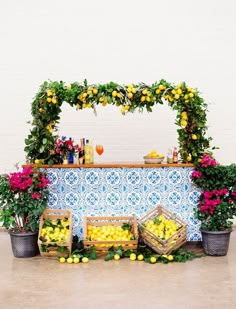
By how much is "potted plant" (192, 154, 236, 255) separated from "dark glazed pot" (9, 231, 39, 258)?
1.96m

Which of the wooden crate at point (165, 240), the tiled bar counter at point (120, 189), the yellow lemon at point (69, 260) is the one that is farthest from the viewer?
the tiled bar counter at point (120, 189)

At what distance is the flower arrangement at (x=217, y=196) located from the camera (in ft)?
17.9

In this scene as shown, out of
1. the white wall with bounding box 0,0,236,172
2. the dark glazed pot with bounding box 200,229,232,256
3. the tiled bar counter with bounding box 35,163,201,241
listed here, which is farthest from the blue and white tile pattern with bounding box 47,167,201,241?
the white wall with bounding box 0,0,236,172

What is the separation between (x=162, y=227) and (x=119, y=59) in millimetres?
3101

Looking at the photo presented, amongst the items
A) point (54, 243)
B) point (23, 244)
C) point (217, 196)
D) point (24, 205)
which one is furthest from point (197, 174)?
point (23, 244)

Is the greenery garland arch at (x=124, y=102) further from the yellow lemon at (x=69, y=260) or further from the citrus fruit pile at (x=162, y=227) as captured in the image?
the yellow lemon at (x=69, y=260)

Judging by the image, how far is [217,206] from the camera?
5.45 m

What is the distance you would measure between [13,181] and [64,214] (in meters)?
0.80

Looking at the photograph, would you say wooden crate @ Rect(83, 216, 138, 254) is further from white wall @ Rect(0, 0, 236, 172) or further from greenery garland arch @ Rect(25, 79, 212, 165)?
white wall @ Rect(0, 0, 236, 172)

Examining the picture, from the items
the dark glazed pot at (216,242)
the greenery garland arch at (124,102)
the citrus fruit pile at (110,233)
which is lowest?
the dark glazed pot at (216,242)

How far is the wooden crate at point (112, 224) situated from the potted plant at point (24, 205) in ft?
1.97

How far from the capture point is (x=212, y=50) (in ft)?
24.4

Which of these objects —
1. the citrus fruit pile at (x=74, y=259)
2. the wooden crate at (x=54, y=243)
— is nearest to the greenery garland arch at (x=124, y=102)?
the wooden crate at (x=54, y=243)

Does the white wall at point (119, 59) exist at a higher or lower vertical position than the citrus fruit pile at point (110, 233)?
higher
